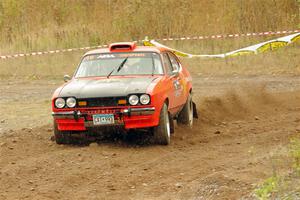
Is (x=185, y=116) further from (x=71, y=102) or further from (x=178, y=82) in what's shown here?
(x=71, y=102)

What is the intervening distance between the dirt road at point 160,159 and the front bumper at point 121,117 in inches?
13.7

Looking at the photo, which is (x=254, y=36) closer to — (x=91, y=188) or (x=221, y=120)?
(x=221, y=120)

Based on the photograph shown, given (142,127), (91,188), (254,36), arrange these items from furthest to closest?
(254,36) → (142,127) → (91,188)

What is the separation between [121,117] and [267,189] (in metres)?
4.33

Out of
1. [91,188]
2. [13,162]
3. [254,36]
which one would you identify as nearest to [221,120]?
[13,162]

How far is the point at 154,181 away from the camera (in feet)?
28.9

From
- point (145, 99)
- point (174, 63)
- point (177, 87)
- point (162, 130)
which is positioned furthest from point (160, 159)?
point (174, 63)

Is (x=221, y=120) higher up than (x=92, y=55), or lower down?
lower down

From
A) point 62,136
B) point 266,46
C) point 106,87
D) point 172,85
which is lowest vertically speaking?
point 266,46

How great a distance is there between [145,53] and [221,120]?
270 cm

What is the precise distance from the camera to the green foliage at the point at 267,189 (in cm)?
679

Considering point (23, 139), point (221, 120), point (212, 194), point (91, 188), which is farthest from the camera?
point (221, 120)

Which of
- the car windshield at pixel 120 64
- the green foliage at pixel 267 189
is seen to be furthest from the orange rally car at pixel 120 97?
the green foliage at pixel 267 189

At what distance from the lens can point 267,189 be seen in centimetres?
678
